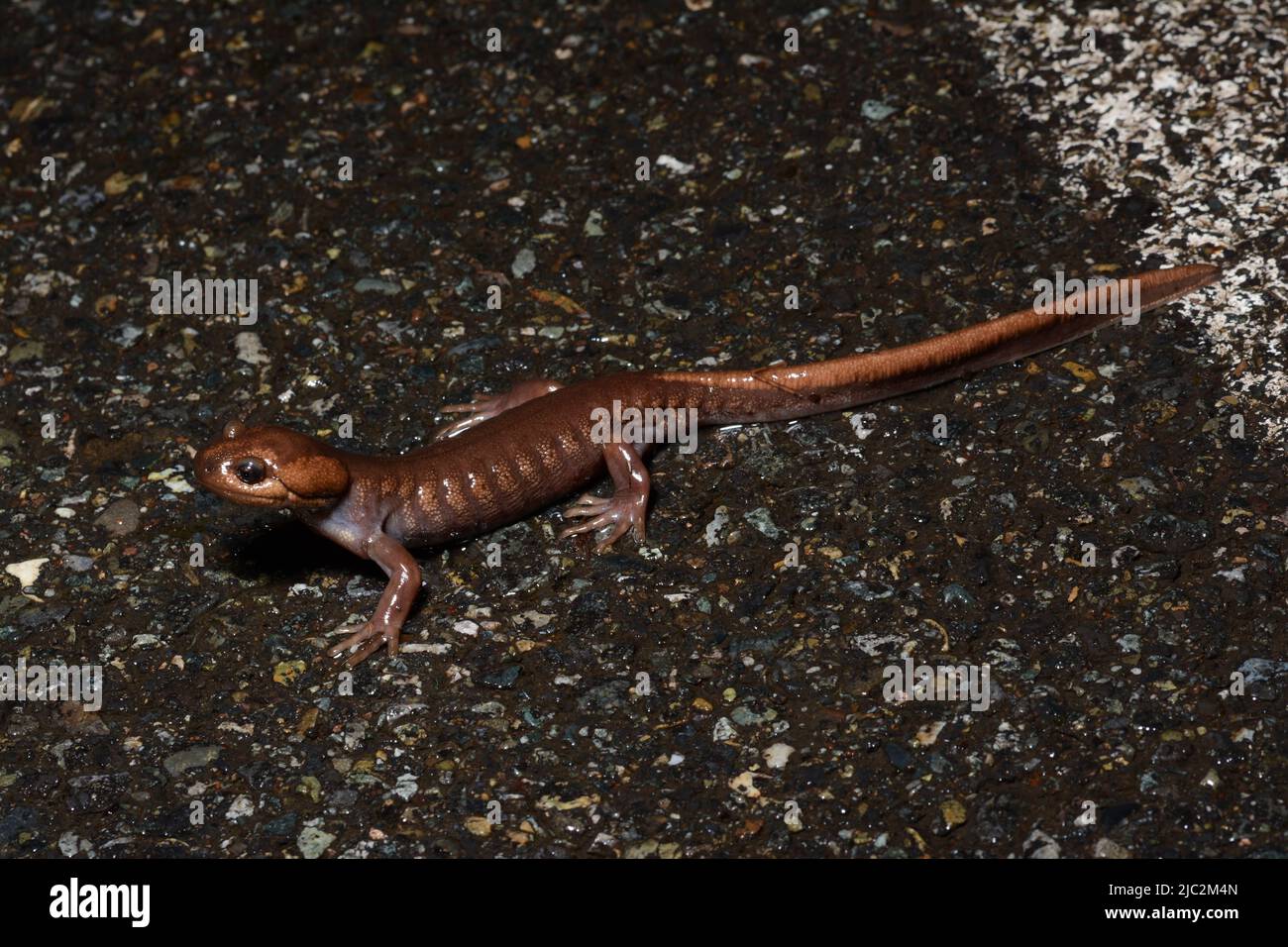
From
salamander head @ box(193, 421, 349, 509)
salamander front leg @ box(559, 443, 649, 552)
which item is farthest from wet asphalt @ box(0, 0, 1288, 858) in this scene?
salamander head @ box(193, 421, 349, 509)

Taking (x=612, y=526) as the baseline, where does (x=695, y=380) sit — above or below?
above

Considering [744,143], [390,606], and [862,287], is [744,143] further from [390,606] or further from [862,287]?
[390,606]

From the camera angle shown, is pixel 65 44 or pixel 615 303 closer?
pixel 615 303

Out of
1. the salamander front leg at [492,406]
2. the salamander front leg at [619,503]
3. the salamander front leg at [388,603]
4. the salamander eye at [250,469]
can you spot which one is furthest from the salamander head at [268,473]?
the salamander front leg at [619,503]

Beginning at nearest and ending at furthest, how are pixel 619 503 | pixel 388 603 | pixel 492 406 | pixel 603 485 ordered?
pixel 388 603 < pixel 619 503 < pixel 603 485 < pixel 492 406

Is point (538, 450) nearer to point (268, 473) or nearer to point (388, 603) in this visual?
point (388, 603)

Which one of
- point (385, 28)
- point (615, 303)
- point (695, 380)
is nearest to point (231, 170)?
point (385, 28)

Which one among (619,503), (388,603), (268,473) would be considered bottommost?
(388,603)

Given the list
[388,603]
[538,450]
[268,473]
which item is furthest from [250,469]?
[538,450]
